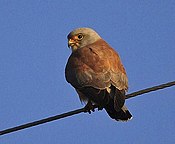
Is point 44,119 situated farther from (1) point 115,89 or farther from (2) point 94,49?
(2) point 94,49

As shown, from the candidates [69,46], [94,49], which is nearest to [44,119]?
[94,49]

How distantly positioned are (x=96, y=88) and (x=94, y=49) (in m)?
0.96

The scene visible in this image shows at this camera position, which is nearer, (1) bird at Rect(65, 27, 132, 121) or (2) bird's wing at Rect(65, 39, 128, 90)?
(1) bird at Rect(65, 27, 132, 121)

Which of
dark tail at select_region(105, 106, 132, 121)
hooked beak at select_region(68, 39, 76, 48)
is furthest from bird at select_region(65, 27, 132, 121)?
hooked beak at select_region(68, 39, 76, 48)

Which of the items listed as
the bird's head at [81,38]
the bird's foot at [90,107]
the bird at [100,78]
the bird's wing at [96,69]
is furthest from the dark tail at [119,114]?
the bird's head at [81,38]

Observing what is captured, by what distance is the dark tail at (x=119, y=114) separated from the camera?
6172 millimetres

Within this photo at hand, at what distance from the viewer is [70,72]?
706cm

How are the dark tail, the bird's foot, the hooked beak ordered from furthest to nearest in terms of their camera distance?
the hooked beak → the bird's foot → the dark tail

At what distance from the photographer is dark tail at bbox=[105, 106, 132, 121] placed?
6172 mm

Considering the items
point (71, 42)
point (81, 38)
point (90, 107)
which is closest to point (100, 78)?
point (90, 107)

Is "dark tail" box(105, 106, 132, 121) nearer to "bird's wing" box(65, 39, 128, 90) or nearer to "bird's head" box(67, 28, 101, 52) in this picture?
"bird's wing" box(65, 39, 128, 90)

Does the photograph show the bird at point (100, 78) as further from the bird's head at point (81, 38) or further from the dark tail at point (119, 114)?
the bird's head at point (81, 38)

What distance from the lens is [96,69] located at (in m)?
6.65

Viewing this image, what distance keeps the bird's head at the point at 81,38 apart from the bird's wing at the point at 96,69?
21.8 inches
